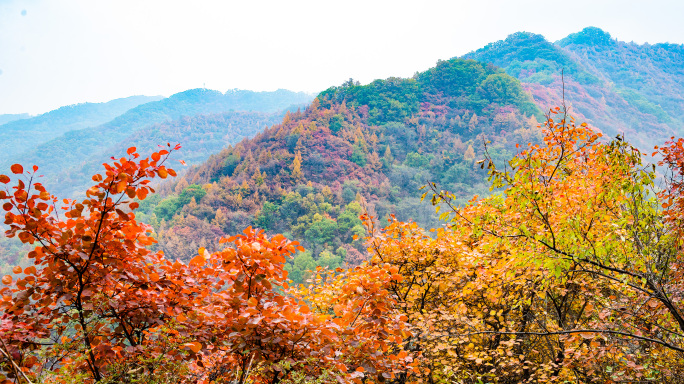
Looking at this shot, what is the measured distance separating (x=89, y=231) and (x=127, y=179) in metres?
0.40

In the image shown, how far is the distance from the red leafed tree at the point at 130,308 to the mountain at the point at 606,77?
52899 millimetres

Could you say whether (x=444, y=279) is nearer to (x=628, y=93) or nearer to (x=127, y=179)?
(x=127, y=179)

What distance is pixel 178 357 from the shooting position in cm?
208

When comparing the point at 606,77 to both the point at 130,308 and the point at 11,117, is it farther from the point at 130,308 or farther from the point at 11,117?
the point at 11,117

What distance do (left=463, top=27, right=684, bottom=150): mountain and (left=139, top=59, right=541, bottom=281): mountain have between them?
10.9 metres

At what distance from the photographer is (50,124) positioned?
88.6 meters

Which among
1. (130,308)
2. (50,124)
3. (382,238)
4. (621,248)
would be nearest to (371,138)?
(382,238)

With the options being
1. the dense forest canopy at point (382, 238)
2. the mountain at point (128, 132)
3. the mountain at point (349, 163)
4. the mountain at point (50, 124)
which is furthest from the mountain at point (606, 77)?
the mountain at point (50, 124)

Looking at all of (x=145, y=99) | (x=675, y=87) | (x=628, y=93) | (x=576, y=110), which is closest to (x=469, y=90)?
(x=576, y=110)

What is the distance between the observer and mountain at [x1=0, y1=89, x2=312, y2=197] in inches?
2233

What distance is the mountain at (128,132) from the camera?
5672 cm

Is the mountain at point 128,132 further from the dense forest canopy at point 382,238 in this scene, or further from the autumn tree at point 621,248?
the autumn tree at point 621,248

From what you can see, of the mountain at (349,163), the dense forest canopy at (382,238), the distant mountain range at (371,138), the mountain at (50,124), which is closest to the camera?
the dense forest canopy at (382,238)

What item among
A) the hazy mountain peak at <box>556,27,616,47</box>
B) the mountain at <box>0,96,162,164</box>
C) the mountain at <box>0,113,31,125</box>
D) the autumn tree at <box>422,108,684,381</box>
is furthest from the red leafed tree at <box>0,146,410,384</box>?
the mountain at <box>0,113,31,125</box>
